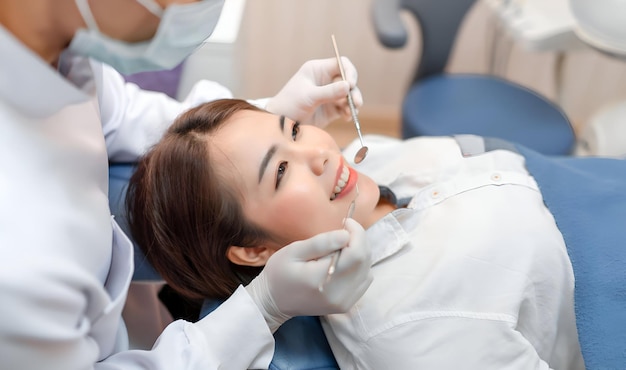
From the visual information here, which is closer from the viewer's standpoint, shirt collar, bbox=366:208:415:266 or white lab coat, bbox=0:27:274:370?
white lab coat, bbox=0:27:274:370

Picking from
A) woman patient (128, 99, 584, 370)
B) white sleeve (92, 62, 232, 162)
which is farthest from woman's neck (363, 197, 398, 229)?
white sleeve (92, 62, 232, 162)

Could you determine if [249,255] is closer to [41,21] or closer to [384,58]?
[41,21]

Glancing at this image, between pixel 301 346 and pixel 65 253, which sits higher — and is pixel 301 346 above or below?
below

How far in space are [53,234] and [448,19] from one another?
1765mm

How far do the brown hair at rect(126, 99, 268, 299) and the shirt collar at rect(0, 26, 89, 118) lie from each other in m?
0.32

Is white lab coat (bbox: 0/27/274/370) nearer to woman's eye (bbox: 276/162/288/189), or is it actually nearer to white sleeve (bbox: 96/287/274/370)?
white sleeve (bbox: 96/287/274/370)

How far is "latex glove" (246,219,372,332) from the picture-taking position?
93 centimetres

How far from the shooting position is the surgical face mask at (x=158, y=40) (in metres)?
0.76

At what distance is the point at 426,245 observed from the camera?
1.13 metres

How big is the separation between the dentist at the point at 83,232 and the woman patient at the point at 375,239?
0.11 meters

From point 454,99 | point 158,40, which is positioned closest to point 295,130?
point 158,40

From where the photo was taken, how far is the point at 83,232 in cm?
85

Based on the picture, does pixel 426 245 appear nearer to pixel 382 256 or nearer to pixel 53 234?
pixel 382 256

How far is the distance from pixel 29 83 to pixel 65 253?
229 mm
